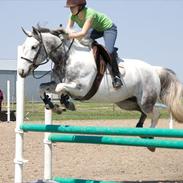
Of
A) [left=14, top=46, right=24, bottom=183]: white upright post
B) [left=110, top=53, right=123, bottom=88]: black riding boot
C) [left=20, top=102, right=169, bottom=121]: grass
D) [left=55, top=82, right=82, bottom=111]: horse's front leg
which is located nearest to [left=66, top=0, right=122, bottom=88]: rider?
[left=110, top=53, right=123, bottom=88]: black riding boot

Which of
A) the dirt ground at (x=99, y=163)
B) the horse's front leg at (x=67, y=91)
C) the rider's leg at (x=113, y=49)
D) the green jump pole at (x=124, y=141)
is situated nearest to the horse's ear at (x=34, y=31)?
the horse's front leg at (x=67, y=91)

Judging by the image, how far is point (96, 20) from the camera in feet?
22.5

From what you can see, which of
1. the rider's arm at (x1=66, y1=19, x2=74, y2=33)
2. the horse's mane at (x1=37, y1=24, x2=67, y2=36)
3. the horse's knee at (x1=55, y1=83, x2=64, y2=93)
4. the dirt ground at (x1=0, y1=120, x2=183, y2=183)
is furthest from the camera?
the dirt ground at (x1=0, y1=120, x2=183, y2=183)

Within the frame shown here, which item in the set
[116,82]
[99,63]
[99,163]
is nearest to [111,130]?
[116,82]

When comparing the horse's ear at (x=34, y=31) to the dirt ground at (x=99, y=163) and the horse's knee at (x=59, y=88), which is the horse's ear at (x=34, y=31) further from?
the dirt ground at (x=99, y=163)

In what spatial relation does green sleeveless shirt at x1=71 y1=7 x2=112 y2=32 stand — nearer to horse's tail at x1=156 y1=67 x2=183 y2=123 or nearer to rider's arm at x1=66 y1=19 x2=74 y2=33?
rider's arm at x1=66 y1=19 x2=74 y2=33

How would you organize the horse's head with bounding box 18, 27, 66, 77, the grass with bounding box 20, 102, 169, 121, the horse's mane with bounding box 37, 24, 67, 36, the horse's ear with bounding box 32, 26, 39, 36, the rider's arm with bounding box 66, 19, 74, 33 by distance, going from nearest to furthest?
the horse's head with bounding box 18, 27, 66, 77 < the horse's ear with bounding box 32, 26, 39, 36 < the horse's mane with bounding box 37, 24, 67, 36 < the rider's arm with bounding box 66, 19, 74, 33 < the grass with bounding box 20, 102, 169, 121

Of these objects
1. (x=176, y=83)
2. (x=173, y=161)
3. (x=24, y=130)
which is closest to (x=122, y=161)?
(x=173, y=161)

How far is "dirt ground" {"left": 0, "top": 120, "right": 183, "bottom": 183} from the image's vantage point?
29.7 feet

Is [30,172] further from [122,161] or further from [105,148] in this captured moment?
[105,148]

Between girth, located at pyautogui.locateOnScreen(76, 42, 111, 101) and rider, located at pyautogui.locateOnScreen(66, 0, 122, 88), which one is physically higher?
rider, located at pyautogui.locateOnScreen(66, 0, 122, 88)

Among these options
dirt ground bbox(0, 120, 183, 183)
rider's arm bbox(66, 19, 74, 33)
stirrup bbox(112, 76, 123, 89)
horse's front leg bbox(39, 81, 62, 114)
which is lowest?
dirt ground bbox(0, 120, 183, 183)

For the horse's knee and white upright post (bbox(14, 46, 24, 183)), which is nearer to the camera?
the horse's knee

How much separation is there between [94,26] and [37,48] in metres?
0.91
